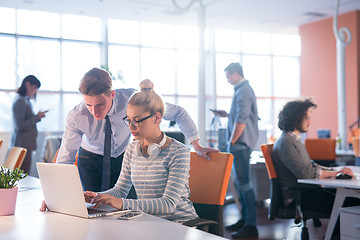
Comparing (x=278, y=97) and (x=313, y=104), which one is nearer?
(x=313, y=104)

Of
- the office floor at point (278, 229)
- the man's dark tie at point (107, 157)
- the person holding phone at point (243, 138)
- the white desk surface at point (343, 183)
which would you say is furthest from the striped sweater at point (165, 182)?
the person holding phone at point (243, 138)

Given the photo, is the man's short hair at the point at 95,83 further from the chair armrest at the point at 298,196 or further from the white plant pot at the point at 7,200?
the chair armrest at the point at 298,196

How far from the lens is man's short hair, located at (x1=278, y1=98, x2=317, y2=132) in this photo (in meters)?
3.48

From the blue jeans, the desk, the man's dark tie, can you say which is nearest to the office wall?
the blue jeans

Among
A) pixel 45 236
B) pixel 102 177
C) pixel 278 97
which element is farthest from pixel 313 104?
pixel 278 97

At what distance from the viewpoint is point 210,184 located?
2.14 metres

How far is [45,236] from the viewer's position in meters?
1.41

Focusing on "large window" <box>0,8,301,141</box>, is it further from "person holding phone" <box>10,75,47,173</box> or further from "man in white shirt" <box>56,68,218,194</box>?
"man in white shirt" <box>56,68,218,194</box>

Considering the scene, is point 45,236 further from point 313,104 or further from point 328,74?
point 328,74

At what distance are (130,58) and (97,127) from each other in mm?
8116

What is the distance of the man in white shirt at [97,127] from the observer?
226 centimetres

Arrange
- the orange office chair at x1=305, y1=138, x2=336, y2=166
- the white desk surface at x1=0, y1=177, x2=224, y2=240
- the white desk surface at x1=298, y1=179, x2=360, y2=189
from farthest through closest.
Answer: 1. the orange office chair at x1=305, y1=138, x2=336, y2=166
2. the white desk surface at x1=298, y1=179, x2=360, y2=189
3. the white desk surface at x1=0, y1=177, x2=224, y2=240

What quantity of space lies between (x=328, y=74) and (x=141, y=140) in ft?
29.9

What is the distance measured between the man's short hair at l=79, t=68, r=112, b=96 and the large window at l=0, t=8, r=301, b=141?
6869mm
